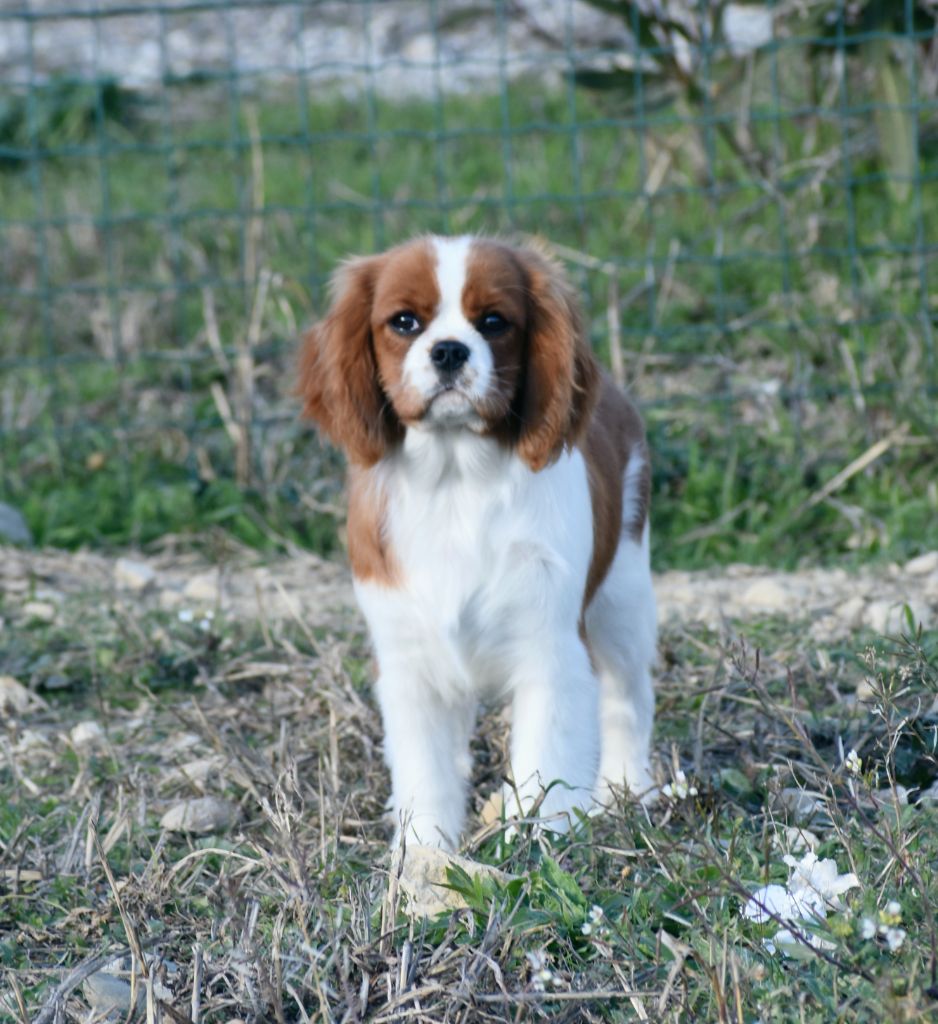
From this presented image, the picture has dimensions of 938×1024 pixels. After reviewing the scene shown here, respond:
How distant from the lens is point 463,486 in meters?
3.55

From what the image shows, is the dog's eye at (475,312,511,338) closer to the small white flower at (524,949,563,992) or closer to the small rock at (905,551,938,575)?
the small white flower at (524,949,563,992)

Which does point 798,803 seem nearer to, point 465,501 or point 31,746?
point 465,501

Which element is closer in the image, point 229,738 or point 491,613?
point 491,613

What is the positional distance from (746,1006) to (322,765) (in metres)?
1.59

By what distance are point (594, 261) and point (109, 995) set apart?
15.6ft

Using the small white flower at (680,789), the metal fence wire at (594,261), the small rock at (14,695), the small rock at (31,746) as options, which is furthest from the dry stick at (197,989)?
the metal fence wire at (594,261)

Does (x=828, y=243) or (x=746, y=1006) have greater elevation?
(x=828, y=243)

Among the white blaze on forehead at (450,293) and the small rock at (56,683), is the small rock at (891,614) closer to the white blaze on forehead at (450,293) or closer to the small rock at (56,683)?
the white blaze on forehead at (450,293)

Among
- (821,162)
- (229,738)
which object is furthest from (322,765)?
(821,162)

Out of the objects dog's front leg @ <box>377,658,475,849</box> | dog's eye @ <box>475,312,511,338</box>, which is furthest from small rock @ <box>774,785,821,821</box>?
dog's eye @ <box>475,312,511,338</box>

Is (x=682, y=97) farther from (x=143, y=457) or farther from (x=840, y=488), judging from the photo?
(x=143, y=457)

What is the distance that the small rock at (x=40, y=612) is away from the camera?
5164 mm

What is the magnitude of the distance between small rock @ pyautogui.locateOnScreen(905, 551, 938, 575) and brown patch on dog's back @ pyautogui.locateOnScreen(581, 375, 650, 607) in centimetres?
145

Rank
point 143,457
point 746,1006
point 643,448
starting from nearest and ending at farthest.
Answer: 1. point 746,1006
2. point 643,448
3. point 143,457
